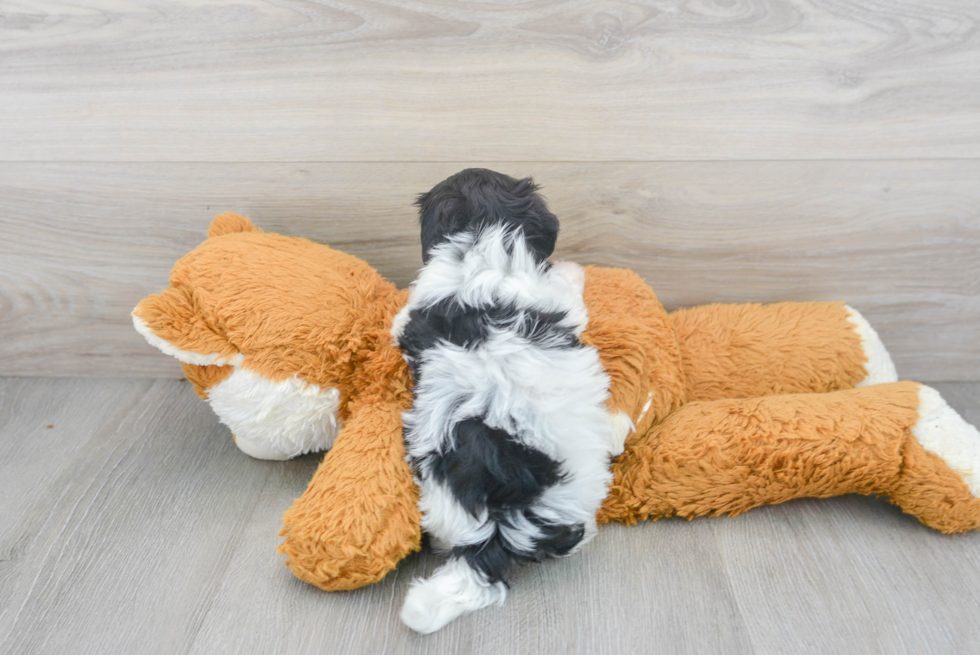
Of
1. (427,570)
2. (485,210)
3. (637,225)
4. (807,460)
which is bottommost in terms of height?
(427,570)

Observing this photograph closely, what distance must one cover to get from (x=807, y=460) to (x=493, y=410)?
0.36 metres

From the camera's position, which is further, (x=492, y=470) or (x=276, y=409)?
(x=276, y=409)

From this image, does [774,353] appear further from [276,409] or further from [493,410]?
[276,409]

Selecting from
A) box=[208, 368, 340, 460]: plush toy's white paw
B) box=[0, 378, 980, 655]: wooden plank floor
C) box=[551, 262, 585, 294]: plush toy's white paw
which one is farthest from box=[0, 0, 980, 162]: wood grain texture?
box=[0, 378, 980, 655]: wooden plank floor

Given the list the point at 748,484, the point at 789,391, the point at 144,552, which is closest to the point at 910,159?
the point at 789,391

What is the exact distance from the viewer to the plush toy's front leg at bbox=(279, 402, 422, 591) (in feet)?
2.08

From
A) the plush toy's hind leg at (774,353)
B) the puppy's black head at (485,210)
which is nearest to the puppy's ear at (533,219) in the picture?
the puppy's black head at (485,210)

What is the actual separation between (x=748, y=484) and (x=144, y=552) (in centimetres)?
67

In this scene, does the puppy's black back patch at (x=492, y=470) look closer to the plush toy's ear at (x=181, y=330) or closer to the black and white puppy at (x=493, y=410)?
the black and white puppy at (x=493, y=410)

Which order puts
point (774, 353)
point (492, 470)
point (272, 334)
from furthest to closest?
point (774, 353) → point (272, 334) → point (492, 470)

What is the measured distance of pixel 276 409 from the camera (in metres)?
0.76

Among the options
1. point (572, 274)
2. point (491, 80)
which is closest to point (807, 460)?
point (572, 274)

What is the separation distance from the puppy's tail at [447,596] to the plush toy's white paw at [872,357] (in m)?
→ 0.56

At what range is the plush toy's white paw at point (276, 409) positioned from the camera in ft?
2.44
